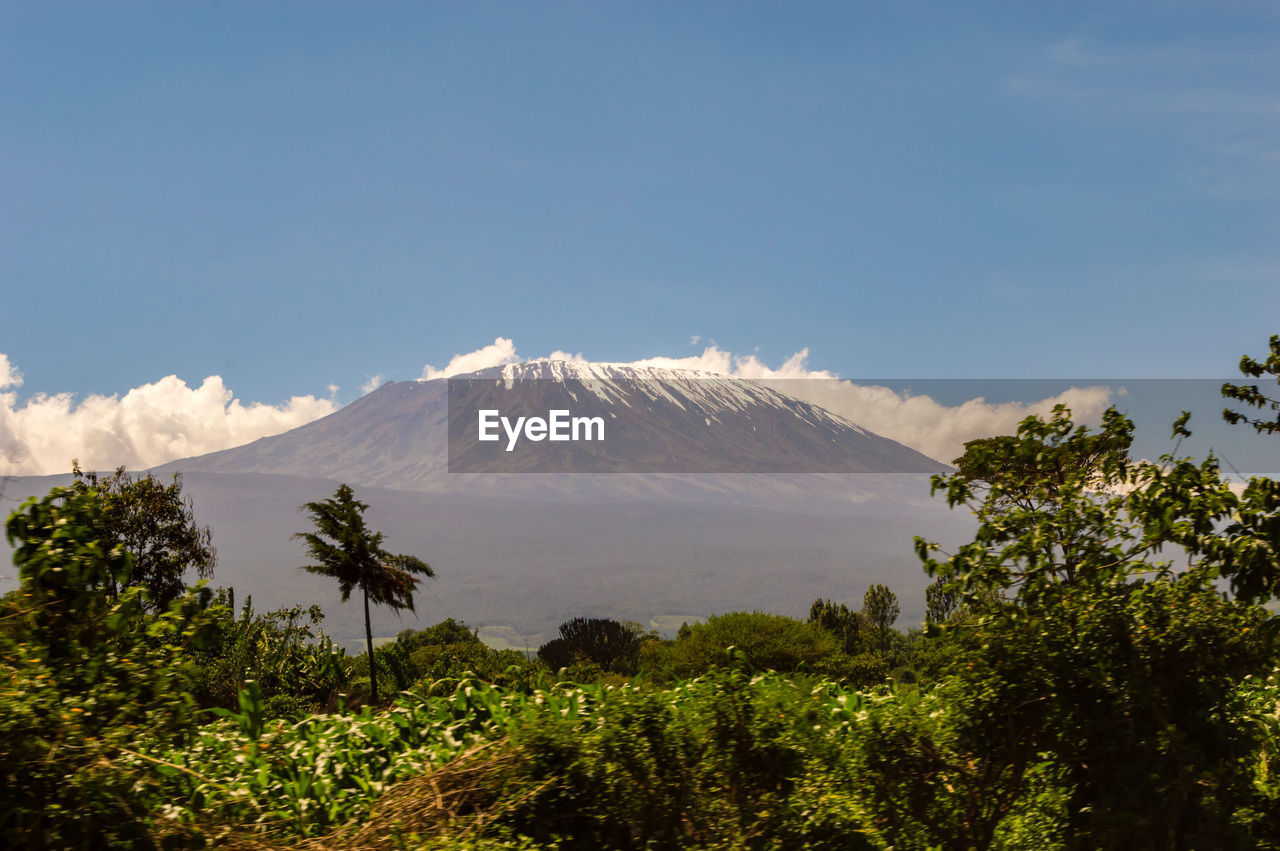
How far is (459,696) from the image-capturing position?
3568 mm

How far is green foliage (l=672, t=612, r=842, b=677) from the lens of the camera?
2025 centimetres

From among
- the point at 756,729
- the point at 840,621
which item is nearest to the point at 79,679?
the point at 756,729

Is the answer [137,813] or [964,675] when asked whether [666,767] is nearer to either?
[964,675]

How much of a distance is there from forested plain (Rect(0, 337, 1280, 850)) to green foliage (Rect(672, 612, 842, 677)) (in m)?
15.6

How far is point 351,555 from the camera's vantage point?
115 feet

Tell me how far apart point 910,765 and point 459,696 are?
184 centimetres

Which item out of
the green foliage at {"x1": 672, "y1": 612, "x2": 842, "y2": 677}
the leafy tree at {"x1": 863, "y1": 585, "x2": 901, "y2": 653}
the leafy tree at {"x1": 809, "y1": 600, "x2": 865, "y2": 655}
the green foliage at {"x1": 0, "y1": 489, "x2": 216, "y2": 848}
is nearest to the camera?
the green foliage at {"x1": 0, "y1": 489, "x2": 216, "y2": 848}

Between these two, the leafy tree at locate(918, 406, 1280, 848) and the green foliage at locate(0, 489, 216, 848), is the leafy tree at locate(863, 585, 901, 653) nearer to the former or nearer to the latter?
the leafy tree at locate(918, 406, 1280, 848)

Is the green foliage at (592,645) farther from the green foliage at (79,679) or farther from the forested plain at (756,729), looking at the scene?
the green foliage at (79,679)

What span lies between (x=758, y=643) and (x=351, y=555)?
19966 millimetres

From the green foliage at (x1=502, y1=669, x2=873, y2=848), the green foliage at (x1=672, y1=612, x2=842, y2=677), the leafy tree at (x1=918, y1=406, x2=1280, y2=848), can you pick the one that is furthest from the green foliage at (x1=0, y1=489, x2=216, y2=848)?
the green foliage at (x1=672, y1=612, x2=842, y2=677)

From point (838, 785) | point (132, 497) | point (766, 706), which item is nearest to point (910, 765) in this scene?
point (838, 785)

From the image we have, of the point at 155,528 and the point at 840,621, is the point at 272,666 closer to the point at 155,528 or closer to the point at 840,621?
the point at 155,528

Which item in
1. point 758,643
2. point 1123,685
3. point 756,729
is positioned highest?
point 1123,685
